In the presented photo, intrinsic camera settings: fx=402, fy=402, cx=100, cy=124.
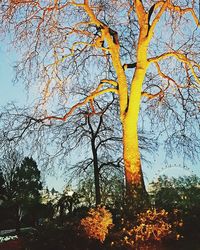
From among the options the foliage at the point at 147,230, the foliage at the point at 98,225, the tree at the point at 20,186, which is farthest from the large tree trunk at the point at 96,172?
the foliage at the point at 147,230

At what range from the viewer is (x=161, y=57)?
524 inches

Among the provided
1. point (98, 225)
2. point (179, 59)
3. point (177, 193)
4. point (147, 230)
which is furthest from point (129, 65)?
point (147, 230)

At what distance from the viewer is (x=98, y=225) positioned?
9656 millimetres

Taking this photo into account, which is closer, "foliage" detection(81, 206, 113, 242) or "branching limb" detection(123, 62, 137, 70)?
"foliage" detection(81, 206, 113, 242)

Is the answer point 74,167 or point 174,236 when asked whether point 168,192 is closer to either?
point 174,236

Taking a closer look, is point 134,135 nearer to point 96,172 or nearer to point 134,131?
point 134,131

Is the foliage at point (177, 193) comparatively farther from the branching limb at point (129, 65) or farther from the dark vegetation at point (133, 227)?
the branching limb at point (129, 65)

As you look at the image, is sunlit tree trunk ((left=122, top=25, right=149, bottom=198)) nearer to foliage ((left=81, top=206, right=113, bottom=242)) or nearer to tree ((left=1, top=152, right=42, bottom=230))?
foliage ((left=81, top=206, right=113, bottom=242))

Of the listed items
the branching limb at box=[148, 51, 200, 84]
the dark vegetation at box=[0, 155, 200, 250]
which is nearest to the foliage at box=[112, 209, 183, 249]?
the dark vegetation at box=[0, 155, 200, 250]

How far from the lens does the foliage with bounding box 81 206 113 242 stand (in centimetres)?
965

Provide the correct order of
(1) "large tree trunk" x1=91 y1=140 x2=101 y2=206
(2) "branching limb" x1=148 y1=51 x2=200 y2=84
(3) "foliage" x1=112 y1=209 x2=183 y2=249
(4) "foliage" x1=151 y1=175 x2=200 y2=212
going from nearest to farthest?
1. (3) "foliage" x1=112 y1=209 x2=183 y2=249
2. (4) "foliage" x1=151 y1=175 x2=200 y2=212
3. (2) "branching limb" x1=148 y1=51 x2=200 y2=84
4. (1) "large tree trunk" x1=91 y1=140 x2=101 y2=206

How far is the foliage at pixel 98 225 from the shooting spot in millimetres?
9648

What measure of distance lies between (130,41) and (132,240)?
28.0ft

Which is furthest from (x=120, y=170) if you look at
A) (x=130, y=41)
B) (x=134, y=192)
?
(x=134, y=192)
